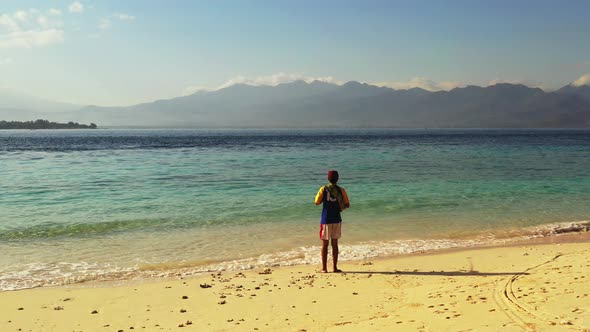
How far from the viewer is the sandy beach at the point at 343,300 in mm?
6059

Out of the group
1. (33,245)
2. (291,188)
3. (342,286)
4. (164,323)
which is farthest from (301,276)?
(291,188)

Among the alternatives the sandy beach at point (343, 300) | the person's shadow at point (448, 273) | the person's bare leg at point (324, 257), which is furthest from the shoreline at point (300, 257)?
the person's shadow at point (448, 273)

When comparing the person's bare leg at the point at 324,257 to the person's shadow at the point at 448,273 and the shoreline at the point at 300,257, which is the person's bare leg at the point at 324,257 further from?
the shoreline at the point at 300,257

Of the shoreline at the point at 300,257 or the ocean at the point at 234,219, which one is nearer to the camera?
the shoreline at the point at 300,257

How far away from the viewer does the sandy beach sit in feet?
19.9

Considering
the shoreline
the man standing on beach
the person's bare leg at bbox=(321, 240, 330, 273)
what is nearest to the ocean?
the shoreline

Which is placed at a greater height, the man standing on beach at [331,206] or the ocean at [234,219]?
the man standing on beach at [331,206]

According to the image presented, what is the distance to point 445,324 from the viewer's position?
576cm

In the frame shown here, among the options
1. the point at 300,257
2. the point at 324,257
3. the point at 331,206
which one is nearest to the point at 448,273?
the point at 324,257

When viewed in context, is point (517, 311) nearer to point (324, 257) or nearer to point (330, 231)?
point (324, 257)

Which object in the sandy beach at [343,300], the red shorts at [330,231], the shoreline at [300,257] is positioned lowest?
the shoreline at [300,257]

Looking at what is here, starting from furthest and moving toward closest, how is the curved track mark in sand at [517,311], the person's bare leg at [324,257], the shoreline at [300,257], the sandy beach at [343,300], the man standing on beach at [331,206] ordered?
the man standing on beach at [331,206], the person's bare leg at [324,257], the shoreline at [300,257], the sandy beach at [343,300], the curved track mark in sand at [517,311]

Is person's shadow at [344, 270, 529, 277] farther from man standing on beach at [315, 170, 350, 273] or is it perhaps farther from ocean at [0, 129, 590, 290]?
ocean at [0, 129, 590, 290]

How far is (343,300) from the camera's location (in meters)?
7.46
